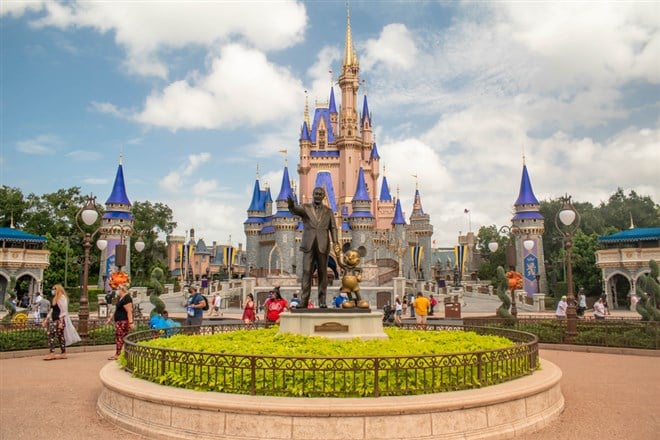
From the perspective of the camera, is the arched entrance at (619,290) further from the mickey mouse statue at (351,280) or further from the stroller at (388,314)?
the mickey mouse statue at (351,280)

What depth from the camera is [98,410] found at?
7.46 m

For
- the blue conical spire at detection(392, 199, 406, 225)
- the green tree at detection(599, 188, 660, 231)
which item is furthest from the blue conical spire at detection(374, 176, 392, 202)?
the green tree at detection(599, 188, 660, 231)

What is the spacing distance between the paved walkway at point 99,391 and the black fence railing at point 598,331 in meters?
1.16

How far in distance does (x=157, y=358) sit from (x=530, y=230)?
48.1 metres

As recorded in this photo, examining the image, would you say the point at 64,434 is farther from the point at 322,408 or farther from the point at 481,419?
the point at 481,419

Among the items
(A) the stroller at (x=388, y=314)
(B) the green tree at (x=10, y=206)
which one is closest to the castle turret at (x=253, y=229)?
(B) the green tree at (x=10, y=206)

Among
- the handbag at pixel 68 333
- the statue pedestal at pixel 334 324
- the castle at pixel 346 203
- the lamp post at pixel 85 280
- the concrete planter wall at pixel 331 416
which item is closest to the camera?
the concrete planter wall at pixel 331 416

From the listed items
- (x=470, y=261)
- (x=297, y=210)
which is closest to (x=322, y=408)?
(x=297, y=210)

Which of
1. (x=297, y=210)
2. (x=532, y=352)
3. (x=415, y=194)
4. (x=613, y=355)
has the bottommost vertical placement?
(x=613, y=355)

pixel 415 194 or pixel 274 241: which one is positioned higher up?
pixel 415 194

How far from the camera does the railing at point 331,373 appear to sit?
623 centimetres

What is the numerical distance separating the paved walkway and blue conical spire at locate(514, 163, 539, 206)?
134ft

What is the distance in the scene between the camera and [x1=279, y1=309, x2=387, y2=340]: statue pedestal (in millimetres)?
9328

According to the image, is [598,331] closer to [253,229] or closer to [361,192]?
[361,192]
